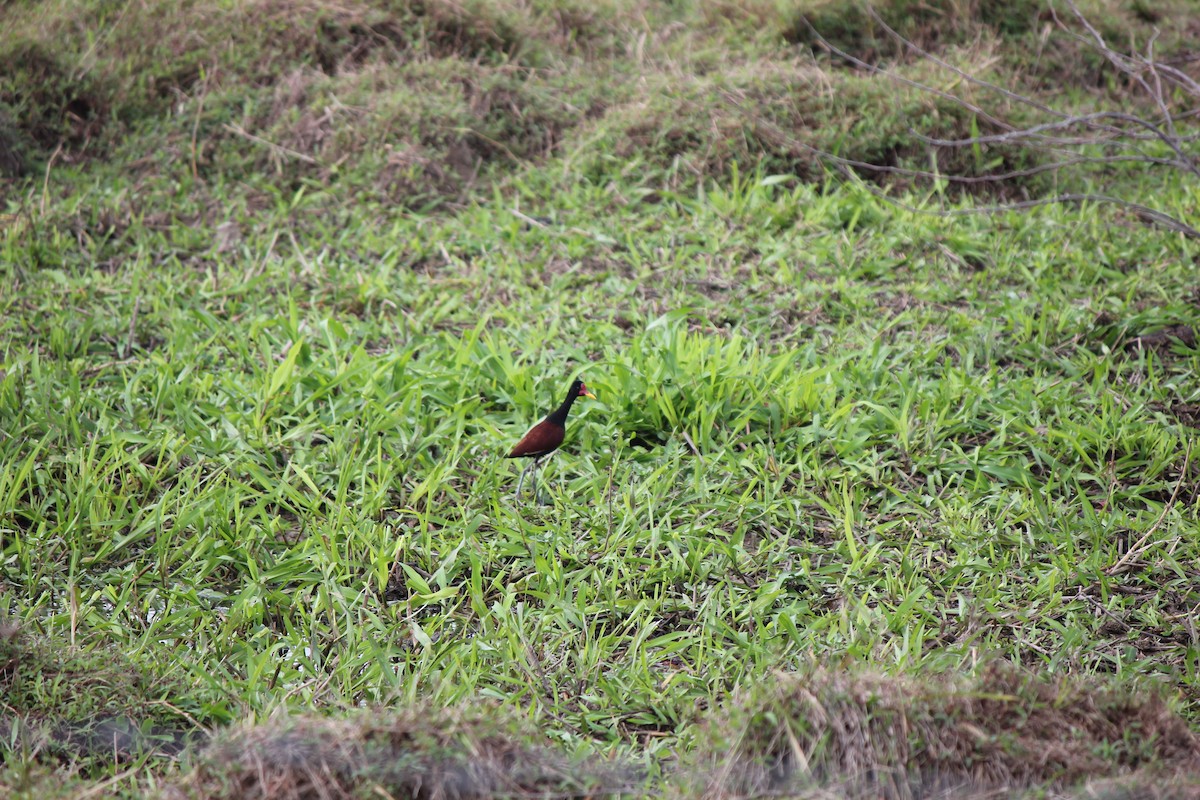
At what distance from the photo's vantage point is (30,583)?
8.99 ft

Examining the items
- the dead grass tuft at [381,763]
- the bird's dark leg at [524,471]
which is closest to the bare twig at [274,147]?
the bird's dark leg at [524,471]

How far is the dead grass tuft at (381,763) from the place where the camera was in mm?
1815

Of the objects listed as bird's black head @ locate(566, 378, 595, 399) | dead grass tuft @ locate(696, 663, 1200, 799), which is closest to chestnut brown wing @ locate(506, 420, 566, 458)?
bird's black head @ locate(566, 378, 595, 399)

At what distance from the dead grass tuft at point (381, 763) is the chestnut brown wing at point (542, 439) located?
3.86ft

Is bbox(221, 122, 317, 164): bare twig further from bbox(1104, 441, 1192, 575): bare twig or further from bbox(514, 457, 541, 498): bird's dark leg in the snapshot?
bbox(1104, 441, 1192, 575): bare twig

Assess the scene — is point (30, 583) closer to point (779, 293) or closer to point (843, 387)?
point (843, 387)

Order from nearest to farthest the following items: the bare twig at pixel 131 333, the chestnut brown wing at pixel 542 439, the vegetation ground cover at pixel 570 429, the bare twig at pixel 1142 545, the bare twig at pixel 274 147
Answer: the vegetation ground cover at pixel 570 429 → the bare twig at pixel 1142 545 → the chestnut brown wing at pixel 542 439 → the bare twig at pixel 131 333 → the bare twig at pixel 274 147

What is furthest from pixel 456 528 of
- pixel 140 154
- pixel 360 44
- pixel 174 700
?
pixel 360 44

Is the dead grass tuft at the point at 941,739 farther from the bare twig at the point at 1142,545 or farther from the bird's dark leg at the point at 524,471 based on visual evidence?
the bird's dark leg at the point at 524,471

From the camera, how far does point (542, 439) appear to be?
303 centimetres

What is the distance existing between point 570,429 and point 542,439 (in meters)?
0.42

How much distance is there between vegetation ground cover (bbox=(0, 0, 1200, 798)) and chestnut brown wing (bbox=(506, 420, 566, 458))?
0.22 meters

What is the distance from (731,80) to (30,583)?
171 inches

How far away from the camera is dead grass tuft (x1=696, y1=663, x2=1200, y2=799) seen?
1883 millimetres
